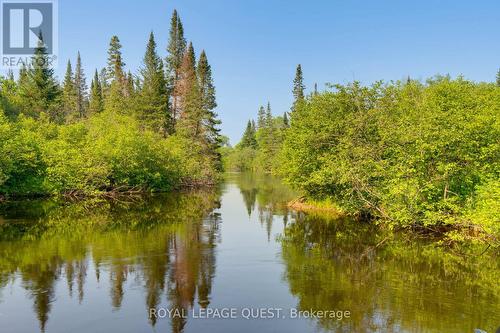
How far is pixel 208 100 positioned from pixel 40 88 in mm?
30516

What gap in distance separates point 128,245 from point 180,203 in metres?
20.6

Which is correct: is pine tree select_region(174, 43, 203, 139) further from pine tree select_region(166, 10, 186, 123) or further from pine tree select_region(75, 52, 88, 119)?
pine tree select_region(75, 52, 88, 119)

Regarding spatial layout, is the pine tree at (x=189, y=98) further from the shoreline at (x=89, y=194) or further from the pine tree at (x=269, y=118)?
the pine tree at (x=269, y=118)

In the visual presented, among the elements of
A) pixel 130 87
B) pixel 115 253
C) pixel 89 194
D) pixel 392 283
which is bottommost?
pixel 392 283

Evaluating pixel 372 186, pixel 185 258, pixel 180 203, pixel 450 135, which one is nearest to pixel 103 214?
pixel 180 203

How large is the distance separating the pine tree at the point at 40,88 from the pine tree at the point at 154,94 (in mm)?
16343

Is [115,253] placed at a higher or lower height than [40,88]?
lower

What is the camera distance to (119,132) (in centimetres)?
5047

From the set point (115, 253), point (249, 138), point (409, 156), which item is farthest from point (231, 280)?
point (249, 138)

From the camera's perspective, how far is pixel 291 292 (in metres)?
15.8

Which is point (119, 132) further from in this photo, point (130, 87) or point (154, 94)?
point (130, 87)

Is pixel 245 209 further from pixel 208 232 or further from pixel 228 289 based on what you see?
pixel 228 289

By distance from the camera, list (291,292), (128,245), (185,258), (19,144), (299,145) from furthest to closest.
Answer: (19,144) → (299,145) → (128,245) → (185,258) → (291,292)

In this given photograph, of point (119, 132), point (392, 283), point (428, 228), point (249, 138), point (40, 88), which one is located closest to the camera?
point (392, 283)
